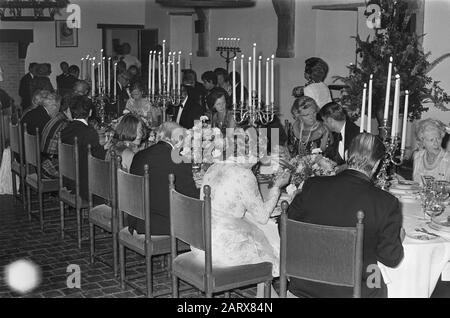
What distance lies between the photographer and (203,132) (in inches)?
165

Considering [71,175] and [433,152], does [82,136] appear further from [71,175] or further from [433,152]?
[433,152]

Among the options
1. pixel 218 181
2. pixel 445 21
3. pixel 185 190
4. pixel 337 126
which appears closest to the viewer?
pixel 218 181

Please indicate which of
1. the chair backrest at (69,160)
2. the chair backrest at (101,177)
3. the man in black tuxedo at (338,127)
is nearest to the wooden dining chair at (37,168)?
the chair backrest at (69,160)

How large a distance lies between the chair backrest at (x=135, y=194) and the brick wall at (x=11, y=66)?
30.2 feet

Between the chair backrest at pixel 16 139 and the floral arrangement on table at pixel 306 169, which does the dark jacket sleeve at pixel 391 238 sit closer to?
the floral arrangement on table at pixel 306 169

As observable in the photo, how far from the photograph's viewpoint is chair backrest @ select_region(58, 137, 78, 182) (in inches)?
194

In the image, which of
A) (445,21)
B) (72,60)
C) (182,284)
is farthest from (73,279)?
(72,60)

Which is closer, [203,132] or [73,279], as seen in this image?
[203,132]

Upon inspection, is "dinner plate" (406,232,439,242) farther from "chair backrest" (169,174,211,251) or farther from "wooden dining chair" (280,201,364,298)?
"chair backrest" (169,174,211,251)

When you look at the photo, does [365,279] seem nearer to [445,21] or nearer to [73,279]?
[73,279]

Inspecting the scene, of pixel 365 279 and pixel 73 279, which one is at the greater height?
pixel 365 279

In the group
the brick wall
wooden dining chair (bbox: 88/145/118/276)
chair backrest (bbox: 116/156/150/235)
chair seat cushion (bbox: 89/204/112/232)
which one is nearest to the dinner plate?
chair backrest (bbox: 116/156/150/235)

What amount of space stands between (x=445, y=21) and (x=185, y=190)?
16.6ft
